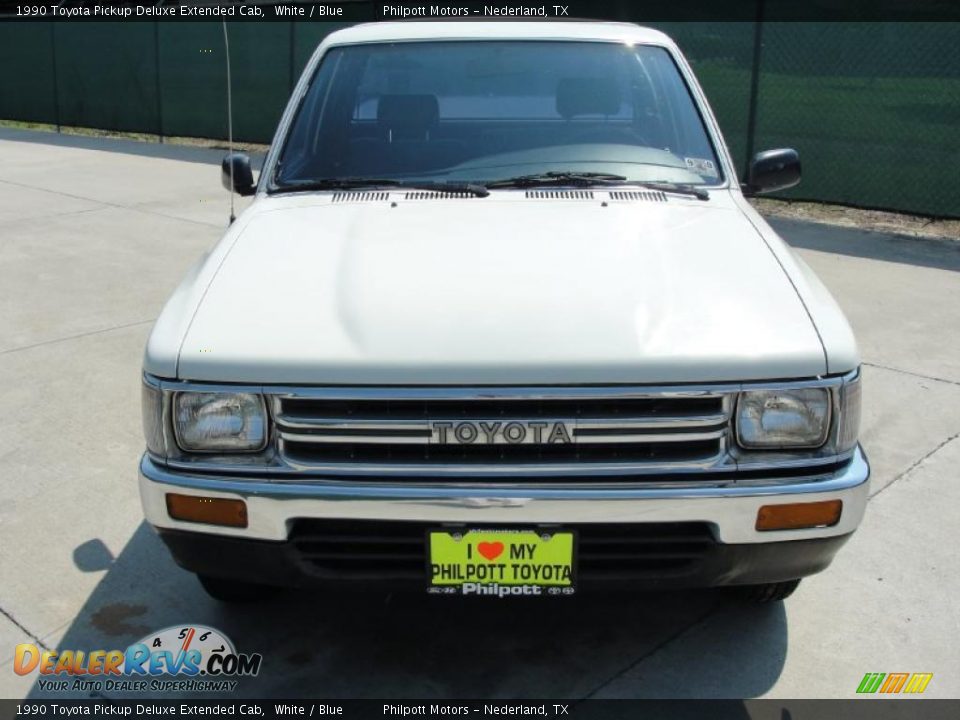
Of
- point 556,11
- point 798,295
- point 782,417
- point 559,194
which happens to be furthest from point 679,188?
point 556,11

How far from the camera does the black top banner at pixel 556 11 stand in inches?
399

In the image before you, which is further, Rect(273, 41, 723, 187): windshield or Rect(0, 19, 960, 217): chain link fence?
Rect(0, 19, 960, 217): chain link fence


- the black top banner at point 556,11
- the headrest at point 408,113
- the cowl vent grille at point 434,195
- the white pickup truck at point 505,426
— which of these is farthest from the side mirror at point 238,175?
the white pickup truck at point 505,426

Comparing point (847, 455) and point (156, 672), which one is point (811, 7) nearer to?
point (847, 455)

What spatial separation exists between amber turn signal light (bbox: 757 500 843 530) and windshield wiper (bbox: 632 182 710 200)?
1359mm

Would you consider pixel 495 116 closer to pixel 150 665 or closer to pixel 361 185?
pixel 361 185

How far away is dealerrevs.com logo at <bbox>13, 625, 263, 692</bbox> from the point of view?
10.00ft

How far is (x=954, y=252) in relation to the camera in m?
8.80

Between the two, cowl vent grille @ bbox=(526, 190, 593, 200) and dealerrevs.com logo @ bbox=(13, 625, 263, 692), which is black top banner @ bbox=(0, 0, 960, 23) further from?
dealerrevs.com logo @ bbox=(13, 625, 263, 692)

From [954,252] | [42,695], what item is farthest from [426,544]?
[954,252]

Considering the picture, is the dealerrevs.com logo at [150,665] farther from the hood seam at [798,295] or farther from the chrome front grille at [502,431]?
the hood seam at [798,295]

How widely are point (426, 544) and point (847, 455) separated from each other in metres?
1.13

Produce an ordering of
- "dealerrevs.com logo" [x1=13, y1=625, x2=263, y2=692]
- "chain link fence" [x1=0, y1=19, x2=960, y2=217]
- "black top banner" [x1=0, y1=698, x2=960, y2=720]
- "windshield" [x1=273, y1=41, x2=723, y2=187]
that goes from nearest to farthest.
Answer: "black top banner" [x1=0, y1=698, x2=960, y2=720]
"dealerrevs.com logo" [x1=13, y1=625, x2=263, y2=692]
"windshield" [x1=273, y1=41, x2=723, y2=187]
"chain link fence" [x1=0, y1=19, x2=960, y2=217]

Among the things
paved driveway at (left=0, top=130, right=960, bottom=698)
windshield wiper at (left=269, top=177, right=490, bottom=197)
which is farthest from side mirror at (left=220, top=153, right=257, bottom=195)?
paved driveway at (left=0, top=130, right=960, bottom=698)
